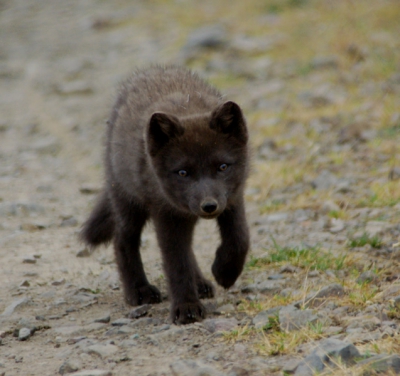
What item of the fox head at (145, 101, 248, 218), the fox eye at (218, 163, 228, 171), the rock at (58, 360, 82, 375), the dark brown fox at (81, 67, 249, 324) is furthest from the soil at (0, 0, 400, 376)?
the fox eye at (218, 163, 228, 171)

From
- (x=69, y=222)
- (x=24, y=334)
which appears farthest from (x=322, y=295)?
(x=69, y=222)

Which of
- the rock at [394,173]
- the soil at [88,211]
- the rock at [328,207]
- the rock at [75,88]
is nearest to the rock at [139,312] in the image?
the soil at [88,211]

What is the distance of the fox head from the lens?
4875 millimetres

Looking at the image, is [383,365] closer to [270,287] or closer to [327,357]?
[327,357]

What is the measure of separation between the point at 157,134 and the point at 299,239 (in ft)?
6.64

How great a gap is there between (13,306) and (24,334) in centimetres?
64

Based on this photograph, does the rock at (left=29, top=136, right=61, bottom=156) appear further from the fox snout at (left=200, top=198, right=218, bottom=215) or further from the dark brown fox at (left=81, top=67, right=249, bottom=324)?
the fox snout at (left=200, top=198, right=218, bottom=215)

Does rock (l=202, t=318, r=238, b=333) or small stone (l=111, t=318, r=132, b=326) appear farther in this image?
small stone (l=111, t=318, r=132, b=326)

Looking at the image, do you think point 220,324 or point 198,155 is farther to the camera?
point 198,155

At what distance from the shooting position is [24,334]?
483 centimetres

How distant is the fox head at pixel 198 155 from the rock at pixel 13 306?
1.47 m

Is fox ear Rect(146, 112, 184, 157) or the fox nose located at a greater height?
fox ear Rect(146, 112, 184, 157)

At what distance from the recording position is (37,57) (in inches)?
633

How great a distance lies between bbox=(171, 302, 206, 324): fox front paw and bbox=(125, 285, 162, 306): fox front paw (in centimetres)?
64
